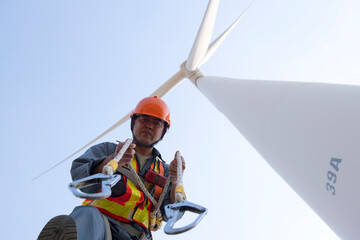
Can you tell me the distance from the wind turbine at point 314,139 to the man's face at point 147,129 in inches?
65.7

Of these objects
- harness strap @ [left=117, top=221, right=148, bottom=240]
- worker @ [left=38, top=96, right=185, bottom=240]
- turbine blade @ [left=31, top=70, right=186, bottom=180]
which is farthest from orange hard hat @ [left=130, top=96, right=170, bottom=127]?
turbine blade @ [left=31, top=70, right=186, bottom=180]

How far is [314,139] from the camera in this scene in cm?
217

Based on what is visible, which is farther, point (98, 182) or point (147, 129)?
point (147, 129)

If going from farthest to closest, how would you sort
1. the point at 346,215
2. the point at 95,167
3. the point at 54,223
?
the point at 95,167 < the point at 54,223 < the point at 346,215

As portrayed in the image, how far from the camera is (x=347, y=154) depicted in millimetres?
1837

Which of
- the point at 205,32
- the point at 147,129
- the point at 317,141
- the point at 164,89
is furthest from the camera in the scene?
the point at 164,89

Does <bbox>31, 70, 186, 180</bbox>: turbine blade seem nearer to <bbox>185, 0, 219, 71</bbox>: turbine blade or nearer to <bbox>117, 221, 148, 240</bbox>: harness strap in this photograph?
<bbox>185, 0, 219, 71</bbox>: turbine blade

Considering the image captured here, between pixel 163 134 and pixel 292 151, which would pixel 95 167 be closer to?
pixel 163 134

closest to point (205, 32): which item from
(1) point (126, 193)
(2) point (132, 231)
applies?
(1) point (126, 193)

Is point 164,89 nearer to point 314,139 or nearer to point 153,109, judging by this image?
point 153,109

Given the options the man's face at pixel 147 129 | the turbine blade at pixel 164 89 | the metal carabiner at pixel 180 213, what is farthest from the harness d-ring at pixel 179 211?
the turbine blade at pixel 164 89

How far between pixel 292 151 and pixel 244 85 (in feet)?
6.27

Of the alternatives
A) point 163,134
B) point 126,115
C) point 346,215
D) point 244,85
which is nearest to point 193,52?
point 126,115

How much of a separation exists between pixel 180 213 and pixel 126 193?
5.14 ft
